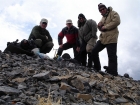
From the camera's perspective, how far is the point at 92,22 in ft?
27.3

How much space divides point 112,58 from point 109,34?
2.60ft

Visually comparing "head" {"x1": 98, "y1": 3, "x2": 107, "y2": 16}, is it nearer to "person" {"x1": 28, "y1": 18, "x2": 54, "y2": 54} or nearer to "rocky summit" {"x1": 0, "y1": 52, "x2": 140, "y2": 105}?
"person" {"x1": 28, "y1": 18, "x2": 54, "y2": 54}

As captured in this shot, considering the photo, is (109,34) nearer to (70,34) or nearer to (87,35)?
(87,35)

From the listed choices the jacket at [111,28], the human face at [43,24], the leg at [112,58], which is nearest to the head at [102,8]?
the jacket at [111,28]

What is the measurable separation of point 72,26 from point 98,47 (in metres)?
2.85

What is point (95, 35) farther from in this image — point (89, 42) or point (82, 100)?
point (82, 100)

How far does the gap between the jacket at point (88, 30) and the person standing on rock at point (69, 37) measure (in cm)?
110

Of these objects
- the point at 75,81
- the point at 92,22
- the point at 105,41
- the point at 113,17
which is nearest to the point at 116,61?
the point at 105,41

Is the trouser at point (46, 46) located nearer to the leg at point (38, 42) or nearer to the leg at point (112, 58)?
the leg at point (38, 42)

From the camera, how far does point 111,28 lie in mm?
7117

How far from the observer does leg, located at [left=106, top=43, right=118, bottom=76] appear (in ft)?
22.9

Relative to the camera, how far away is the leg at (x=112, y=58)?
22.9 ft

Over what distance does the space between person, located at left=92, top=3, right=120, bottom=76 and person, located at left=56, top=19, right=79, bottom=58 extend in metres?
2.54

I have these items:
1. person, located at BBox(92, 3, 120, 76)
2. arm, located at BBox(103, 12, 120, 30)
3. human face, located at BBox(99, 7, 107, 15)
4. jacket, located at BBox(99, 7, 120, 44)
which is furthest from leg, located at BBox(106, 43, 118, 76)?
human face, located at BBox(99, 7, 107, 15)
